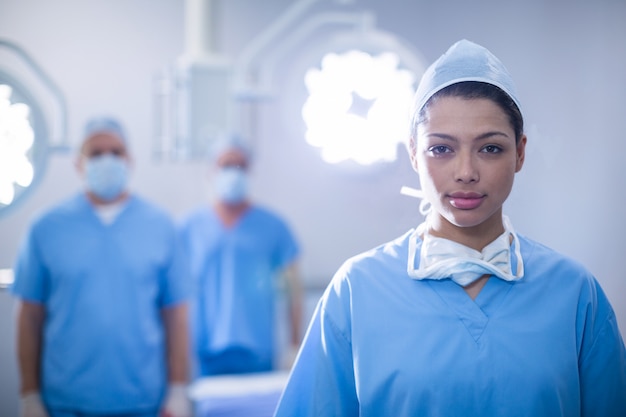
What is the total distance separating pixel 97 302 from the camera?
61.8 inches

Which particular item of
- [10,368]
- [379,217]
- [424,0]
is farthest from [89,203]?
[424,0]

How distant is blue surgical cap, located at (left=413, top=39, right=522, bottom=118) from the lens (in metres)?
0.69

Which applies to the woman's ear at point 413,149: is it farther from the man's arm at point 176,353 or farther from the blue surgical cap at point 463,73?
the man's arm at point 176,353

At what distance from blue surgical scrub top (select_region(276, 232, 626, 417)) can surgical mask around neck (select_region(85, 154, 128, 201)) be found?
3.50ft

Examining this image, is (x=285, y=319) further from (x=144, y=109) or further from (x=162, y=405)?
(x=144, y=109)

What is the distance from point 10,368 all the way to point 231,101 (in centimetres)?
114

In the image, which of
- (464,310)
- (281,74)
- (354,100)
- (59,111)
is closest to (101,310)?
(59,111)

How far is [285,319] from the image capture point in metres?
2.36

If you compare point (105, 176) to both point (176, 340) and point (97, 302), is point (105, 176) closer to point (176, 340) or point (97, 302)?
point (97, 302)

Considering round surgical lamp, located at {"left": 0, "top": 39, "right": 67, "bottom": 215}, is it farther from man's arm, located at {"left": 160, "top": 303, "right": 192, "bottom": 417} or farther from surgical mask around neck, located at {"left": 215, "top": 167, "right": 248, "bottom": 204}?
surgical mask around neck, located at {"left": 215, "top": 167, "right": 248, "bottom": 204}

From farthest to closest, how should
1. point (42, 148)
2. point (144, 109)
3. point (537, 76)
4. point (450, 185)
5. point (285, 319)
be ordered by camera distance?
1. point (144, 109)
2. point (285, 319)
3. point (42, 148)
4. point (537, 76)
5. point (450, 185)

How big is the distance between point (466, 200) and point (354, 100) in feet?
4.53

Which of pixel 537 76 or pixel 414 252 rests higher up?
pixel 537 76

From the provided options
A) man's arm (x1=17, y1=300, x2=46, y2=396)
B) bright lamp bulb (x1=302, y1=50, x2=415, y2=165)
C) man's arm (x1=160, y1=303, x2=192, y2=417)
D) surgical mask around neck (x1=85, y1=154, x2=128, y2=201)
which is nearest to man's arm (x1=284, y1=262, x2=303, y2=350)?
bright lamp bulb (x1=302, y1=50, x2=415, y2=165)
